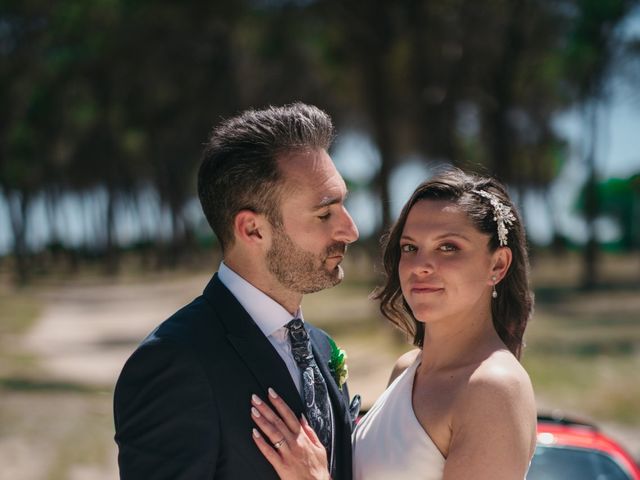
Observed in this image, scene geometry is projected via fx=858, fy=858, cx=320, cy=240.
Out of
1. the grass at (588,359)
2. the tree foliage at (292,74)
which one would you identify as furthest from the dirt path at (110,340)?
the tree foliage at (292,74)

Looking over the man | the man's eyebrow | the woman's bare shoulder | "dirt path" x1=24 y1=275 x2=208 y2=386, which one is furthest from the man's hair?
"dirt path" x1=24 y1=275 x2=208 y2=386

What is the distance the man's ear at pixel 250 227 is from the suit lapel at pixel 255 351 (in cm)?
20

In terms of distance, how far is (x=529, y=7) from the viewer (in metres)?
23.9

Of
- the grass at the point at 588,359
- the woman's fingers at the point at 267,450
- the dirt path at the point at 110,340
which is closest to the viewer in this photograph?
the woman's fingers at the point at 267,450

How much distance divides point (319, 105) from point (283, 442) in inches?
1183

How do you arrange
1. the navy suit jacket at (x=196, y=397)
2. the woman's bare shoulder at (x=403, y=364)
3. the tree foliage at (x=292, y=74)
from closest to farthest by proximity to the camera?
the navy suit jacket at (x=196, y=397) → the woman's bare shoulder at (x=403, y=364) → the tree foliage at (x=292, y=74)

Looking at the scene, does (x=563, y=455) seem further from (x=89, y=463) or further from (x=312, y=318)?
(x=312, y=318)

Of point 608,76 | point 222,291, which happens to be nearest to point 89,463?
point 222,291

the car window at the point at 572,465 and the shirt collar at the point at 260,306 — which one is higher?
the shirt collar at the point at 260,306

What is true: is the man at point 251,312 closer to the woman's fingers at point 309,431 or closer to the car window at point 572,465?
the woman's fingers at point 309,431

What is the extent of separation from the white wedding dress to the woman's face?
0.31 meters

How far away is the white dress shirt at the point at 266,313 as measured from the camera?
2824 millimetres

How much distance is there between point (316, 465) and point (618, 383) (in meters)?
11.3

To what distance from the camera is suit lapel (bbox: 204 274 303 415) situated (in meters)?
2.65
